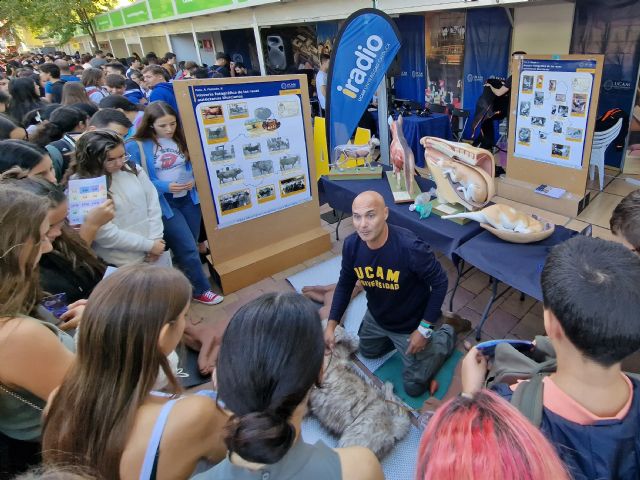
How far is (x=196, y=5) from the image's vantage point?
966cm

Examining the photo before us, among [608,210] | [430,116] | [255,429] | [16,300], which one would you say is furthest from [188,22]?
[255,429]

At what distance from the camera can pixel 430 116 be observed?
6762 mm

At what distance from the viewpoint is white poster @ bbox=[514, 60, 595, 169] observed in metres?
4.24

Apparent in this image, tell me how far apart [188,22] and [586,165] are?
11665 mm

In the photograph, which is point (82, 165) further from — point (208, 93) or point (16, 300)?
point (16, 300)

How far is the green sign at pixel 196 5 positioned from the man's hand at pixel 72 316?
27.2ft

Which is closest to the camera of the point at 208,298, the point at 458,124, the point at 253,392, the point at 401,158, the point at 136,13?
the point at 253,392

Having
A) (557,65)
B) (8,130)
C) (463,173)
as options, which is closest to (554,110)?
(557,65)

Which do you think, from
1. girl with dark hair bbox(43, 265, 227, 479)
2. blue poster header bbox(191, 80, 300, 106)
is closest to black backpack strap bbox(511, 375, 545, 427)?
girl with dark hair bbox(43, 265, 227, 479)

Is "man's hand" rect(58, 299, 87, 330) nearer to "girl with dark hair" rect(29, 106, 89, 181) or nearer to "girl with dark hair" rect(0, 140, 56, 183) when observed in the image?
"girl with dark hair" rect(0, 140, 56, 183)

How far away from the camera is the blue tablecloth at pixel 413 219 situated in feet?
9.41

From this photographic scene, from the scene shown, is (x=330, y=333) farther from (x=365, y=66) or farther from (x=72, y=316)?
(x=365, y=66)

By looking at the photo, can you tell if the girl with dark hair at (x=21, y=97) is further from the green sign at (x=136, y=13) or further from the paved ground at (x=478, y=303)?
the green sign at (x=136, y=13)

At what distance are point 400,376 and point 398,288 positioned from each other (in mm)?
777
